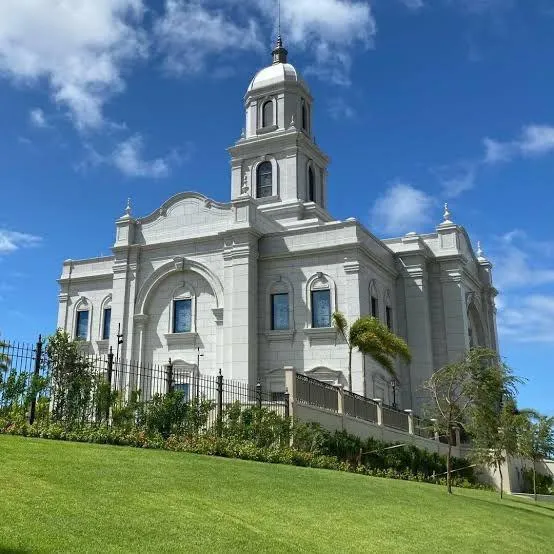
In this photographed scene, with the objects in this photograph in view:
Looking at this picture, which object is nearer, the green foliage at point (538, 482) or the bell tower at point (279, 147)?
the green foliage at point (538, 482)

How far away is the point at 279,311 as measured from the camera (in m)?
32.2

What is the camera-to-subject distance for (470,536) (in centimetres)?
1198

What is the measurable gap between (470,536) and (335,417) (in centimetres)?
1053

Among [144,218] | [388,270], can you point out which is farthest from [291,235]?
[144,218]

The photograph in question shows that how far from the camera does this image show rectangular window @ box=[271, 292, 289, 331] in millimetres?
A: 31984

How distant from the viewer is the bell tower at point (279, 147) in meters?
38.8

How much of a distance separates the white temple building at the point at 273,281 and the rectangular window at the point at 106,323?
7 centimetres

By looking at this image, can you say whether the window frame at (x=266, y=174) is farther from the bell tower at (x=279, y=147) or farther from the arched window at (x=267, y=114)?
the arched window at (x=267, y=114)

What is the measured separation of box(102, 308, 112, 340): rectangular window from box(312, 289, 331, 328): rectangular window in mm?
11714

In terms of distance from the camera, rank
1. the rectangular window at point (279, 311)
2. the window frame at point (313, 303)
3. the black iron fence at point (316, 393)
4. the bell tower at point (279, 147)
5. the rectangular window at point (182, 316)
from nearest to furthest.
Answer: the black iron fence at point (316, 393), the window frame at point (313, 303), the rectangular window at point (279, 311), the rectangular window at point (182, 316), the bell tower at point (279, 147)

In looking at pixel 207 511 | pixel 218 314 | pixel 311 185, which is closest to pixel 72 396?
pixel 207 511

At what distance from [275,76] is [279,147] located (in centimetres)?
470

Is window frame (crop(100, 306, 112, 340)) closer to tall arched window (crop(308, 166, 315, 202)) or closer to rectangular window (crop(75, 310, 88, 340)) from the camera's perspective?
rectangular window (crop(75, 310, 88, 340))

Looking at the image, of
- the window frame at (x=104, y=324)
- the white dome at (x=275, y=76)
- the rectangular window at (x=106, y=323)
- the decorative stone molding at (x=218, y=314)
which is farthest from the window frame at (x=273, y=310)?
the white dome at (x=275, y=76)
